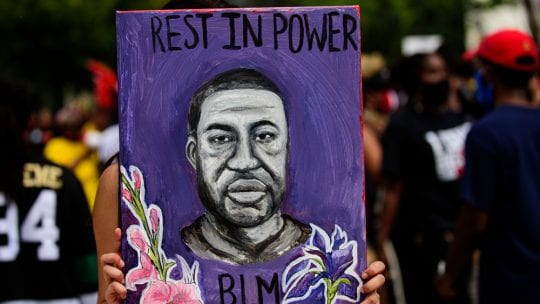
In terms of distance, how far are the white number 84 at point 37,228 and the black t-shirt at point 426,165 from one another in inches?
104

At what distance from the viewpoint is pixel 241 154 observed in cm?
294

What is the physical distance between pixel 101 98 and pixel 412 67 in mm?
3089

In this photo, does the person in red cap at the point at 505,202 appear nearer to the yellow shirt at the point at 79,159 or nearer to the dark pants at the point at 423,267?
the dark pants at the point at 423,267

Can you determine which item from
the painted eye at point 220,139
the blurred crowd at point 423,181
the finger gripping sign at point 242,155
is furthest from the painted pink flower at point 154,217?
the blurred crowd at point 423,181

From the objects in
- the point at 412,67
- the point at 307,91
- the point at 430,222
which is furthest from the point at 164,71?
the point at 412,67

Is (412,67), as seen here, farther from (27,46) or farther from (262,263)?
(27,46)

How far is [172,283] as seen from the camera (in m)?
2.88

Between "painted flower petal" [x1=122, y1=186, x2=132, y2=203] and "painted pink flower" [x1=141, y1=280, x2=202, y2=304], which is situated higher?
"painted flower petal" [x1=122, y1=186, x2=132, y2=203]

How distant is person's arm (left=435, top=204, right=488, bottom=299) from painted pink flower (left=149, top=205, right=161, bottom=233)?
2361 millimetres

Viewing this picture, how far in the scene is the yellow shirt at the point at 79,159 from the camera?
9570mm

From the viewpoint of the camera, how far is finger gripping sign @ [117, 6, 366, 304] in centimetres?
288

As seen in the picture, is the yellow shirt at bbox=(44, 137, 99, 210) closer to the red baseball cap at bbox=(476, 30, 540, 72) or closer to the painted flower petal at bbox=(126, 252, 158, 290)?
the red baseball cap at bbox=(476, 30, 540, 72)

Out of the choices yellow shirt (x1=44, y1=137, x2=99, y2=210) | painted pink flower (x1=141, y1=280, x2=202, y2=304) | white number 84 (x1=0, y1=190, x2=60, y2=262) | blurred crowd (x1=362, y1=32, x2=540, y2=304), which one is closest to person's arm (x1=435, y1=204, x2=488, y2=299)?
blurred crowd (x1=362, y1=32, x2=540, y2=304)

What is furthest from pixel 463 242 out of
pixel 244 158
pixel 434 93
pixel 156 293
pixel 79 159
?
pixel 79 159
